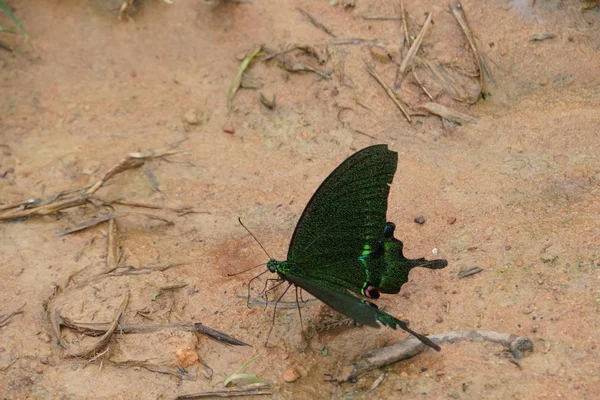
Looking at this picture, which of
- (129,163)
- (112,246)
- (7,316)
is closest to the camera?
(7,316)

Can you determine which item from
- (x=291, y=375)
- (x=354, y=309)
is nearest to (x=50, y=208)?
(x=291, y=375)

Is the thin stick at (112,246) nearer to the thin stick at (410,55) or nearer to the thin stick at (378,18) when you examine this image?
the thin stick at (410,55)

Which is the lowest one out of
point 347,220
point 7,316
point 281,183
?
point 7,316

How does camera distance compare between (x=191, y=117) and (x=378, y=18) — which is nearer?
(x=191, y=117)

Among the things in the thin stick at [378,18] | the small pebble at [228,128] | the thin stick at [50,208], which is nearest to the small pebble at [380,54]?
the thin stick at [378,18]

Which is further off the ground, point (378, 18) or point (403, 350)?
point (378, 18)

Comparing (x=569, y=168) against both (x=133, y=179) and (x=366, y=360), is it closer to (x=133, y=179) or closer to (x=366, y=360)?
(x=366, y=360)

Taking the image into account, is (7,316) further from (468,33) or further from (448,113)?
(468,33)

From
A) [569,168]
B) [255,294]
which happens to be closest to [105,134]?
[255,294]
